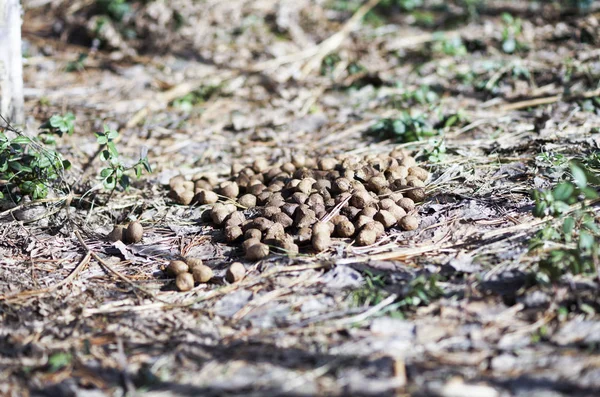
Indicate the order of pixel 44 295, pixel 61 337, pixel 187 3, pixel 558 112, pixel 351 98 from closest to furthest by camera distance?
pixel 61 337, pixel 44 295, pixel 558 112, pixel 351 98, pixel 187 3

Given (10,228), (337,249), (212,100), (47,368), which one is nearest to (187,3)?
(212,100)

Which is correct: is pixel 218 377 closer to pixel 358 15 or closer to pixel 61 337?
pixel 61 337

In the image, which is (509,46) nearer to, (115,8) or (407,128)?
(407,128)

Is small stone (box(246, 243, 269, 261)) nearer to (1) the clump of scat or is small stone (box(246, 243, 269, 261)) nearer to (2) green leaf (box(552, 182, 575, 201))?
(1) the clump of scat

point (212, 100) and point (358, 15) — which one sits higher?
point (358, 15)

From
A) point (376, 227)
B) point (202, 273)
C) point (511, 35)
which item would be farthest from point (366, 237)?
point (511, 35)

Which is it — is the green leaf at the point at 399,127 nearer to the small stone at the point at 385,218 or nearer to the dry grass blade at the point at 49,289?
the small stone at the point at 385,218

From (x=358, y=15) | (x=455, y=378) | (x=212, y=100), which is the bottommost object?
(x=455, y=378)
